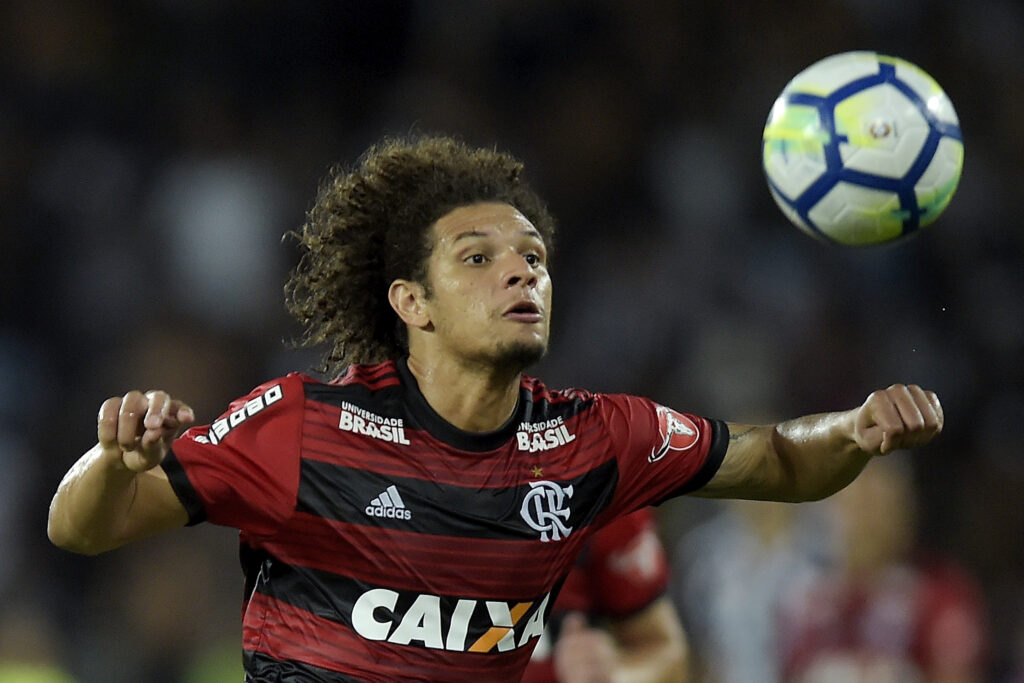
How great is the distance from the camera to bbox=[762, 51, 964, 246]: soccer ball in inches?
137

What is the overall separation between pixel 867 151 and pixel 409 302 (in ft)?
4.05

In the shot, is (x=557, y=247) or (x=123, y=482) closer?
(x=123, y=482)

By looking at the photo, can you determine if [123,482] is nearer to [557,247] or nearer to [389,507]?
[389,507]

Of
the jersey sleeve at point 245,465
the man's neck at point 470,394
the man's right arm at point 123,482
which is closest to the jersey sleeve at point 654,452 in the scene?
the man's neck at point 470,394

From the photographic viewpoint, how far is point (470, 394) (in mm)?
3574

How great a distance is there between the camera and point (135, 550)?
6.23m

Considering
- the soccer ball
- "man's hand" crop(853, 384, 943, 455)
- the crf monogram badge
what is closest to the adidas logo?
the crf monogram badge

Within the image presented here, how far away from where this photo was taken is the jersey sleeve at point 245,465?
3162 millimetres

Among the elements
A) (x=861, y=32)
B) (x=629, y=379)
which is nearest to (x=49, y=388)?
(x=629, y=379)

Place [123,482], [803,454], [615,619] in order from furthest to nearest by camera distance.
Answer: [615,619], [803,454], [123,482]

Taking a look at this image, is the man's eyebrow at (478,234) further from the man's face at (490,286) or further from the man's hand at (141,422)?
the man's hand at (141,422)

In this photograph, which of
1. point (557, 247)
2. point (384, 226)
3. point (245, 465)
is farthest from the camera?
→ point (557, 247)

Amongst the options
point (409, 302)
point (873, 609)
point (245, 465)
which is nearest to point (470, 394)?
point (409, 302)

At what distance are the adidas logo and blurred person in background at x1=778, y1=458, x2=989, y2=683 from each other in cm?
298
